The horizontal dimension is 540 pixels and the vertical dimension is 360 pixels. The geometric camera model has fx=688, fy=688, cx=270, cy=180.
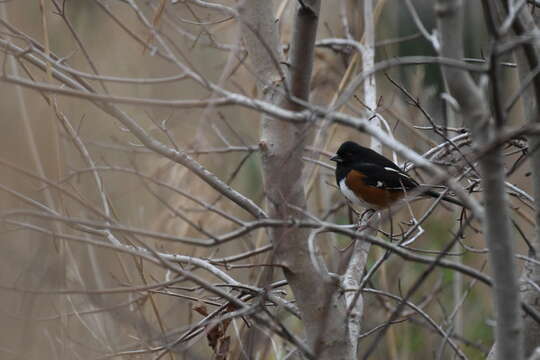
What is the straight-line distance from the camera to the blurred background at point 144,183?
190cm

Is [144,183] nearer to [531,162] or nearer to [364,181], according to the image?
[531,162]

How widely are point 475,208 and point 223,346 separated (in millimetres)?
969

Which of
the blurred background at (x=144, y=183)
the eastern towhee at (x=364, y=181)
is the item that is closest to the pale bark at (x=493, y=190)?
the blurred background at (x=144, y=183)

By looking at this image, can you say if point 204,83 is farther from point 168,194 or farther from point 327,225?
point 168,194

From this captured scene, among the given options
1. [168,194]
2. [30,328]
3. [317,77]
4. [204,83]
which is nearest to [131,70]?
[168,194]

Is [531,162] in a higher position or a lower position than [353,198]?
lower

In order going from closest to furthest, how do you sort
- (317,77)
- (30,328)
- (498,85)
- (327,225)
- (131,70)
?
(498,85) → (327,225) → (30,328) → (317,77) → (131,70)

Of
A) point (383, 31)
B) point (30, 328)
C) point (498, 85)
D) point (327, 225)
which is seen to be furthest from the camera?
point (383, 31)

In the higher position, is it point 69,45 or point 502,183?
point 69,45

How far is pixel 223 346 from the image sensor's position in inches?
76.0

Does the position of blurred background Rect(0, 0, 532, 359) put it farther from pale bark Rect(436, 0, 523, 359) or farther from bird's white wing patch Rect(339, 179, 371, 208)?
pale bark Rect(436, 0, 523, 359)

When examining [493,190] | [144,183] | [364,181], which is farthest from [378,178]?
[493,190]

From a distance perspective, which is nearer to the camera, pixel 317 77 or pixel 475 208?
pixel 475 208

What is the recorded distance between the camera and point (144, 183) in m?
1.52
